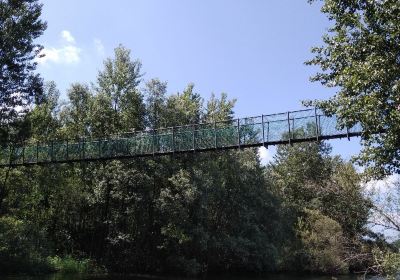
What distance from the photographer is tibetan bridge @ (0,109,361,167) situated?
1709 cm

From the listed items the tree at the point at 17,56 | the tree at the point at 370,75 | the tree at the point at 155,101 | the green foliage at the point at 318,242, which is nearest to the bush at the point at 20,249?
the tree at the point at 17,56

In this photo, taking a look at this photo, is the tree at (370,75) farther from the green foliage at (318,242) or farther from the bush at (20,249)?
the green foliage at (318,242)

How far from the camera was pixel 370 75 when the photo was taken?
10688mm

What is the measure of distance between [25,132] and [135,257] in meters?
12.5

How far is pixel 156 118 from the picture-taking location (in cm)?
3128

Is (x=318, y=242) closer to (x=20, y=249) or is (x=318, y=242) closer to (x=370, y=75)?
(x=20, y=249)

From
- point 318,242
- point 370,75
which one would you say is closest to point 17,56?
point 370,75

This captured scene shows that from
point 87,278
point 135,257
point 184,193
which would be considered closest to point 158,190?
point 184,193

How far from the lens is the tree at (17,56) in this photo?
19.4 meters

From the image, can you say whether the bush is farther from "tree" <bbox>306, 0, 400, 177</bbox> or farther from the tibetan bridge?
"tree" <bbox>306, 0, 400, 177</bbox>

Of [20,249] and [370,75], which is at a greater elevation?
[370,75]

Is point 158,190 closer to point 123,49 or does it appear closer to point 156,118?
point 156,118

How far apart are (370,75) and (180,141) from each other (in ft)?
35.4

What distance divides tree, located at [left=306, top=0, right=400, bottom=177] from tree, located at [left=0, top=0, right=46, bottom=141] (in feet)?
43.4
